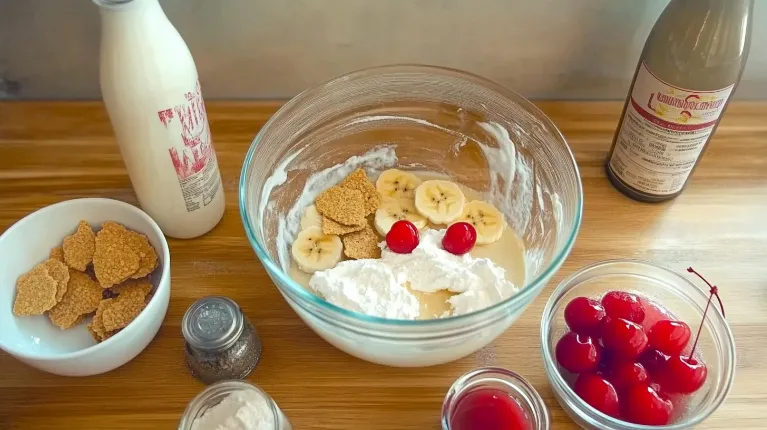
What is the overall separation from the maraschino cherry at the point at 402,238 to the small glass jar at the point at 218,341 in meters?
0.25

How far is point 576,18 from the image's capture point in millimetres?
1221

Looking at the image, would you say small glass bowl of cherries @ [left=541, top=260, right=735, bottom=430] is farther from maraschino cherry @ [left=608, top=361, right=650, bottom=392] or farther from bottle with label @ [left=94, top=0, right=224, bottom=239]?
bottle with label @ [left=94, top=0, right=224, bottom=239]

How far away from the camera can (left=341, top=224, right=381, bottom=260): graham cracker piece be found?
1104 mm

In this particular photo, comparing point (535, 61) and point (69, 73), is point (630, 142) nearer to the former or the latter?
point (535, 61)

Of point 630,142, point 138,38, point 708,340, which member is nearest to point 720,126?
point 630,142

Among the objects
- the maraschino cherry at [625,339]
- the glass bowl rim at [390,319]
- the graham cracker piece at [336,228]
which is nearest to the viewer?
the glass bowl rim at [390,319]

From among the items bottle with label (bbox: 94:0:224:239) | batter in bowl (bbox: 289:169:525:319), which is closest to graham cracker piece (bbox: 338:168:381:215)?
batter in bowl (bbox: 289:169:525:319)

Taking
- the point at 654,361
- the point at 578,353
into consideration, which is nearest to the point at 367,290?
the point at 578,353

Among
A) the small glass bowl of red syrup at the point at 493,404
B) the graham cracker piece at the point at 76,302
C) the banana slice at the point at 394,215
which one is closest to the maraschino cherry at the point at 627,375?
the small glass bowl of red syrup at the point at 493,404

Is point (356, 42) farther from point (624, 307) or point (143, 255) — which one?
point (624, 307)

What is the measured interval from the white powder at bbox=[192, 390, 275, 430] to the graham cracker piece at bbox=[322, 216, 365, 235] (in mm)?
321

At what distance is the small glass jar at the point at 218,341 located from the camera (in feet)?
2.98

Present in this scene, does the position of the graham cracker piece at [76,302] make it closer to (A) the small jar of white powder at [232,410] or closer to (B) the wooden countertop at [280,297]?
(B) the wooden countertop at [280,297]

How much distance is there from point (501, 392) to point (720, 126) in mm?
724
